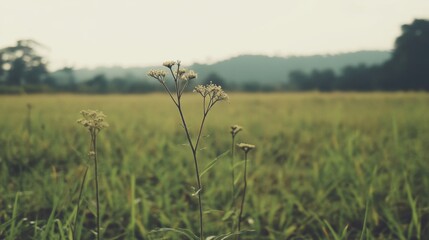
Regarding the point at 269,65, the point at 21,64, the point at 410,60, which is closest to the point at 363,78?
the point at 410,60

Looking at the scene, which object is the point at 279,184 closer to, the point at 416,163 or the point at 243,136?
the point at 416,163

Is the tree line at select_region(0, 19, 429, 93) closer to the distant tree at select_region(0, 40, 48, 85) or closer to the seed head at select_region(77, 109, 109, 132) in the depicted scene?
the distant tree at select_region(0, 40, 48, 85)

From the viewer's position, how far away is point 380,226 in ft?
7.73

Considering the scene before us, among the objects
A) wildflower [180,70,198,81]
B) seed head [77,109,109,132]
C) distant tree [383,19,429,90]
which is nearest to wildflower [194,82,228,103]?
wildflower [180,70,198,81]

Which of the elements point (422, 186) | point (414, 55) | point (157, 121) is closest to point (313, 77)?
point (414, 55)

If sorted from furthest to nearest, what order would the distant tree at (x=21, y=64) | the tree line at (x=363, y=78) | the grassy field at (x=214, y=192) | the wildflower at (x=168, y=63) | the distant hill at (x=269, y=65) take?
the distant hill at (x=269, y=65), the tree line at (x=363, y=78), the distant tree at (x=21, y=64), the grassy field at (x=214, y=192), the wildflower at (x=168, y=63)

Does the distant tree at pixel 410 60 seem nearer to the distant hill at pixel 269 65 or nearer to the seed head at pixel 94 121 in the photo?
the seed head at pixel 94 121

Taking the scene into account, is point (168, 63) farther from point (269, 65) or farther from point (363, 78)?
point (269, 65)

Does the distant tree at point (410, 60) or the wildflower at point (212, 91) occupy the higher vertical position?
the distant tree at point (410, 60)

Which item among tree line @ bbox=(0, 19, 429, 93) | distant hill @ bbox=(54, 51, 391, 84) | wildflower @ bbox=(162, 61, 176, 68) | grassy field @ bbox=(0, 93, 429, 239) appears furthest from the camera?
distant hill @ bbox=(54, 51, 391, 84)

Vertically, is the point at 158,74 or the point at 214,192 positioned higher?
the point at 158,74

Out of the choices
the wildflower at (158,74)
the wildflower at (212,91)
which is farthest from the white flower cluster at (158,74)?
the wildflower at (212,91)

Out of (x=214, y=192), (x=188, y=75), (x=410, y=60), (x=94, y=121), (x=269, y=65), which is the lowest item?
(x=214, y=192)

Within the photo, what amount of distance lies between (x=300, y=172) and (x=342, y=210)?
1.24 m
